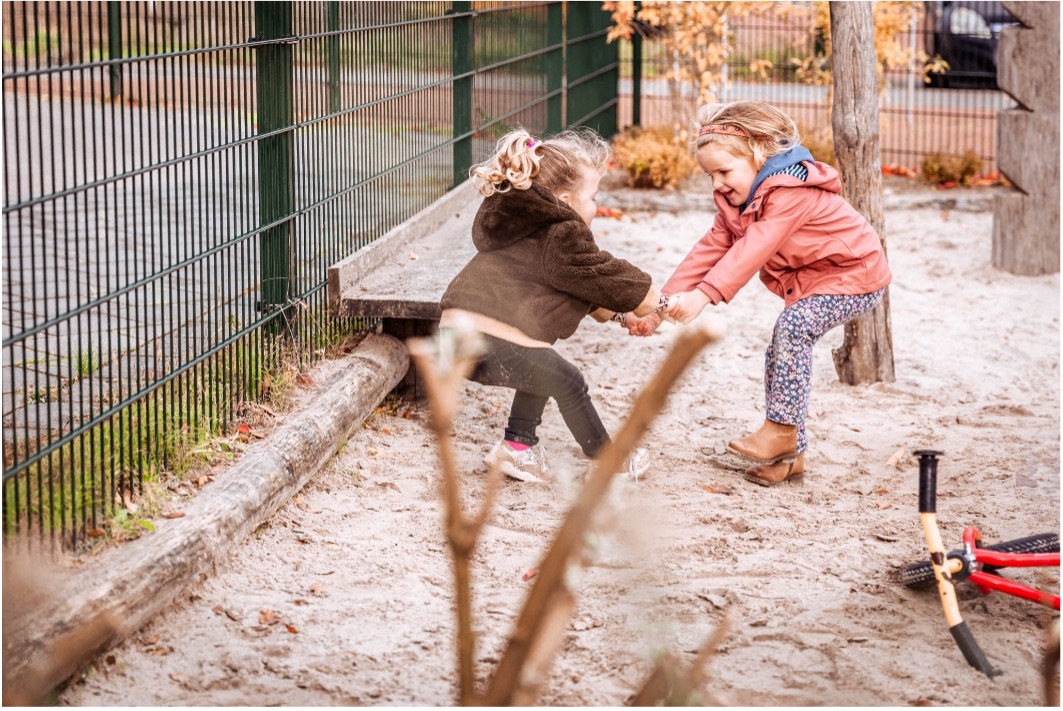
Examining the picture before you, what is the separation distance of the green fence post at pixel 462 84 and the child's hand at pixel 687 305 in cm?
277

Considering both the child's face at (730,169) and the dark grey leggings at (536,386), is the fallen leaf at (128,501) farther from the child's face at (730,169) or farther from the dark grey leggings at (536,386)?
the child's face at (730,169)

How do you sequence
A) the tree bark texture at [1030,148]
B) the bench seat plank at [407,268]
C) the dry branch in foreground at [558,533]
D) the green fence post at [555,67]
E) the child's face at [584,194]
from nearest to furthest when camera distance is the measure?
the dry branch in foreground at [558,533] < the child's face at [584,194] < the bench seat plank at [407,268] < the tree bark texture at [1030,148] < the green fence post at [555,67]

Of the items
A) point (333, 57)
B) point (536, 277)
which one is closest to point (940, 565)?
point (536, 277)

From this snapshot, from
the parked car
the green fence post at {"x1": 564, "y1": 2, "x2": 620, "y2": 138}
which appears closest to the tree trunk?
the green fence post at {"x1": 564, "y1": 2, "x2": 620, "y2": 138}

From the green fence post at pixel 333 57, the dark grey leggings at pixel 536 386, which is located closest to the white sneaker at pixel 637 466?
the dark grey leggings at pixel 536 386

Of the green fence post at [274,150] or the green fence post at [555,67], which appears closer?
the green fence post at [274,150]

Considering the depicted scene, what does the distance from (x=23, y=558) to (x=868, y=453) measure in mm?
3208

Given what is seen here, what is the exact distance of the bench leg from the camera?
5.44 metres

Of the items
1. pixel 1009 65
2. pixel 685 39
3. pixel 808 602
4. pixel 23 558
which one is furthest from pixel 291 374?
pixel 685 39

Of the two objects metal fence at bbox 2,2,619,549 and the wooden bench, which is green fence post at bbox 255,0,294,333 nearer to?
metal fence at bbox 2,2,619,549

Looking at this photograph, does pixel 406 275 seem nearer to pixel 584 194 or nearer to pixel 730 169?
pixel 584 194

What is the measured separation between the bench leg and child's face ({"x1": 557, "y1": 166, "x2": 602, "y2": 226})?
1232 millimetres

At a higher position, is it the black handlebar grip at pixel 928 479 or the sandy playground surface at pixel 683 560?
the black handlebar grip at pixel 928 479

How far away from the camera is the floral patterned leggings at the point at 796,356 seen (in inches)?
178
